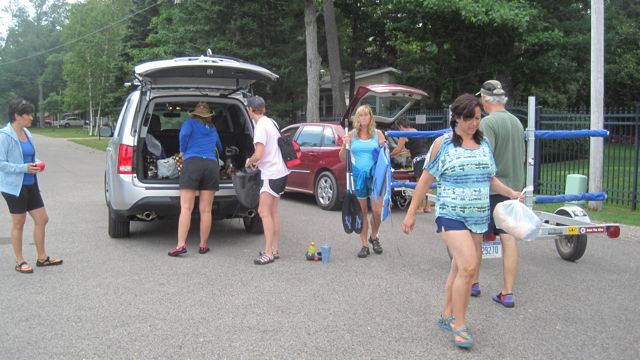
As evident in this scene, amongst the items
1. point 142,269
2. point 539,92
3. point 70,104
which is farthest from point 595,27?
point 70,104

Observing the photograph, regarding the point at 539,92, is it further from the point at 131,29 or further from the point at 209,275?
the point at 131,29

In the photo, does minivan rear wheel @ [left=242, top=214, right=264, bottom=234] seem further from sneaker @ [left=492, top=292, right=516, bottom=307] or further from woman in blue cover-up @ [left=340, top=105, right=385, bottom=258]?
sneaker @ [left=492, top=292, right=516, bottom=307]

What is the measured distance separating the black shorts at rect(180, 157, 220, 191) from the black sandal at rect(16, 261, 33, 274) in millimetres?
1761

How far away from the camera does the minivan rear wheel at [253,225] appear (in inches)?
305

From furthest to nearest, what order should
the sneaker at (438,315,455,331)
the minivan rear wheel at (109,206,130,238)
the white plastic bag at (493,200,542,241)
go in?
1. the minivan rear wheel at (109,206,130,238)
2. the sneaker at (438,315,455,331)
3. the white plastic bag at (493,200,542,241)

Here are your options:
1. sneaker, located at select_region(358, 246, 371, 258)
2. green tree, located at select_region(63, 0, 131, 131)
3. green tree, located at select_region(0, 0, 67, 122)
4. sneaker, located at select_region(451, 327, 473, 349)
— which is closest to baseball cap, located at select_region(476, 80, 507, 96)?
sneaker, located at select_region(451, 327, 473, 349)

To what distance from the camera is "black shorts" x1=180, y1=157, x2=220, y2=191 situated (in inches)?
253

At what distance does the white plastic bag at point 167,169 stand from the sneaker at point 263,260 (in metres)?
1.71

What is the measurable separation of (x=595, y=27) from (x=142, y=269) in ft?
28.0

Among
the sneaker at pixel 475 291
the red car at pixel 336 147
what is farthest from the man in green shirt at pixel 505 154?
the red car at pixel 336 147

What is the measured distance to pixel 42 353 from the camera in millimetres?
3818

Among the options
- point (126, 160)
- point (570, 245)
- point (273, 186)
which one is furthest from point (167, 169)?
point (570, 245)

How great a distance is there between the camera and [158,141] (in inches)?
316

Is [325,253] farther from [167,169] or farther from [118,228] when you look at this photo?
[118,228]
